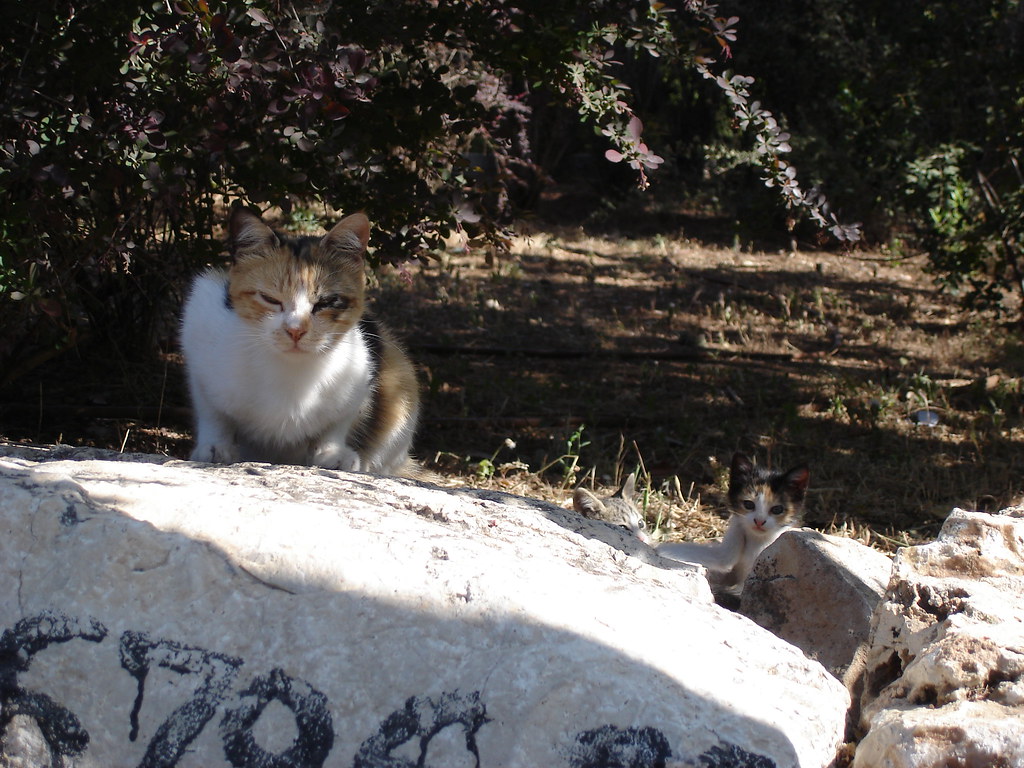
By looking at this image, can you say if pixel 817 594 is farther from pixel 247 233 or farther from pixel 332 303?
pixel 247 233

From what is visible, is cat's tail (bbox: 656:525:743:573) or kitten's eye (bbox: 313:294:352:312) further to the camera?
cat's tail (bbox: 656:525:743:573)

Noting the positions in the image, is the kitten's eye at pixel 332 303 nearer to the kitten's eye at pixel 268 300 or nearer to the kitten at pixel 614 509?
the kitten's eye at pixel 268 300

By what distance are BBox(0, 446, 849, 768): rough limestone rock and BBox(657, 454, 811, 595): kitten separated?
1.79 m

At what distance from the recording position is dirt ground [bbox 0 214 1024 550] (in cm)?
496

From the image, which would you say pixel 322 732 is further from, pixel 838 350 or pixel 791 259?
pixel 791 259

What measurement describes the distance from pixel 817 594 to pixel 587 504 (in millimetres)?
1246

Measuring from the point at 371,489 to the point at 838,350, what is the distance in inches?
236

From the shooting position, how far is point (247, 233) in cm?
345

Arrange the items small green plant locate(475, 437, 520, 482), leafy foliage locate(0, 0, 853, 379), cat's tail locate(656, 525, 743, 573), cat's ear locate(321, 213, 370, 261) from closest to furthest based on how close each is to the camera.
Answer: leafy foliage locate(0, 0, 853, 379)
cat's ear locate(321, 213, 370, 261)
cat's tail locate(656, 525, 743, 573)
small green plant locate(475, 437, 520, 482)

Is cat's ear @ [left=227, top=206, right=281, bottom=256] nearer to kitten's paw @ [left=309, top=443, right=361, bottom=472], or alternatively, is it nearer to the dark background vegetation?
the dark background vegetation

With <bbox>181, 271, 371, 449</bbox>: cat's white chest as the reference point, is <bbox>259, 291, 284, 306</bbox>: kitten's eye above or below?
above

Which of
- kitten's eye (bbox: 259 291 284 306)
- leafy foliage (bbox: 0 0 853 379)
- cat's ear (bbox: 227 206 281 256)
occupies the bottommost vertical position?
kitten's eye (bbox: 259 291 284 306)

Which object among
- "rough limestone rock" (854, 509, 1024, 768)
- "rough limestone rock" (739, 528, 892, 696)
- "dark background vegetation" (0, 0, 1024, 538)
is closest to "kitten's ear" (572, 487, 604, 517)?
"dark background vegetation" (0, 0, 1024, 538)

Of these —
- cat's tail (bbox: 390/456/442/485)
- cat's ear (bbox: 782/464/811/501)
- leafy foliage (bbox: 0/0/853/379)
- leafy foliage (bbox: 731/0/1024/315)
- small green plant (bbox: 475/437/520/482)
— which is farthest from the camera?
leafy foliage (bbox: 731/0/1024/315)
